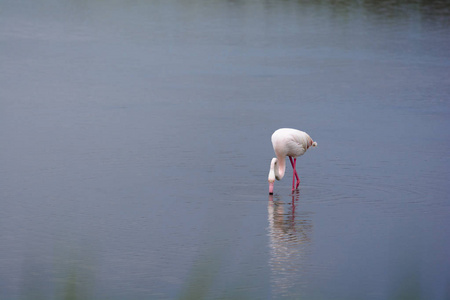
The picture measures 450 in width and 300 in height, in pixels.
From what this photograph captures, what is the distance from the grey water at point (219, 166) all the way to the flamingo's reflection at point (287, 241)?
2 centimetres

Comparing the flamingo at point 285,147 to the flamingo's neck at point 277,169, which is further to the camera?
the flamingo at point 285,147

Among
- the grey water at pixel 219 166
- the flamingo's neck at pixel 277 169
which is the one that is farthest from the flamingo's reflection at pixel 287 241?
the flamingo's neck at pixel 277 169

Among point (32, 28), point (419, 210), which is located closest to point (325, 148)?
point (419, 210)

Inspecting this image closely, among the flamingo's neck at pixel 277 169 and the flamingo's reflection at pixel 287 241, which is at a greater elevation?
the flamingo's neck at pixel 277 169

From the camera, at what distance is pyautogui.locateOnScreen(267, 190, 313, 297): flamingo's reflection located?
687 centimetres

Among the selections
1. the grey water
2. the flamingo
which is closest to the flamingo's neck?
the flamingo

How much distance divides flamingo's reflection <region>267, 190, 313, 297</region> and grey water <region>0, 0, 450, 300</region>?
24 millimetres

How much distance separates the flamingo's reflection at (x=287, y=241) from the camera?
22.5ft

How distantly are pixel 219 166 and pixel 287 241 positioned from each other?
303 centimetres

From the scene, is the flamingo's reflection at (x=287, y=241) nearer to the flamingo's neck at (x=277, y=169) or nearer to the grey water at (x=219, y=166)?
the grey water at (x=219, y=166)

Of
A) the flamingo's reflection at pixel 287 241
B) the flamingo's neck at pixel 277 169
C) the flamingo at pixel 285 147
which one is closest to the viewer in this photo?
the flamingo's reflection at pixel 287 241

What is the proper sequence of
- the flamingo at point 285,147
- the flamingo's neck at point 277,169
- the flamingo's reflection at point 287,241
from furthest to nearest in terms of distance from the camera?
1. the flamingo at point 285,147
2. the flamingo's neck at point 277,169
3. the flamingo's reflection at point 287,241

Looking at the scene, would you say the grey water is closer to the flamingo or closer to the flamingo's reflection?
the flamingo's reflection

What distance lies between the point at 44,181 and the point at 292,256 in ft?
11.8
